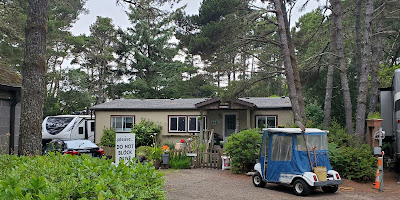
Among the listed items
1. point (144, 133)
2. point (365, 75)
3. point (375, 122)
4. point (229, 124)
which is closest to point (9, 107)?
point (375, 122)

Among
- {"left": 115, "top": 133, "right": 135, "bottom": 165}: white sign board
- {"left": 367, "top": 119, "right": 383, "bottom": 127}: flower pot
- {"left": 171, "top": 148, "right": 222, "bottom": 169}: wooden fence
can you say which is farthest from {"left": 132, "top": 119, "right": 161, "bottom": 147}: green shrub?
{"left": 115, "top": 133, "right": 135, "bottom": 165}: white sign board

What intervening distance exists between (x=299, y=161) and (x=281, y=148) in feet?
2.13

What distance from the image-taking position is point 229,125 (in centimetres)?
2370

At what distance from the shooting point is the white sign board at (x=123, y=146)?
27.6 ft

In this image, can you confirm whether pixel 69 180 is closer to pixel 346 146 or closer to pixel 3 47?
pixel 346 146

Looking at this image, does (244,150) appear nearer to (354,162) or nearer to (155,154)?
(354,162)

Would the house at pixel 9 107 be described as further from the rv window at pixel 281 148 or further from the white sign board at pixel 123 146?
the rv window at pixel 281 148

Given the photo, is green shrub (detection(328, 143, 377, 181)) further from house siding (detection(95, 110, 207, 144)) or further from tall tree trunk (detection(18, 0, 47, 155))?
house siding (detection(95, 110, 207, 144))

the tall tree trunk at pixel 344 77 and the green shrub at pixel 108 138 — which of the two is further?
the green shrub at pixel 108 138

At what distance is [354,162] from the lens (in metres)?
13.2

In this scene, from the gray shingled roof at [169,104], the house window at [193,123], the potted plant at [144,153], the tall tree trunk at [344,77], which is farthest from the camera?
the house window at [193,123]

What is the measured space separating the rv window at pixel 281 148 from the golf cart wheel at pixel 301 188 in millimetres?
651

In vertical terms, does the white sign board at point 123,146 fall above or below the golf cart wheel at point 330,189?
above

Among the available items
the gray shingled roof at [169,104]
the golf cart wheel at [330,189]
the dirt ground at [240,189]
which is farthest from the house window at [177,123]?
the golf cart wheel at [330,189]
